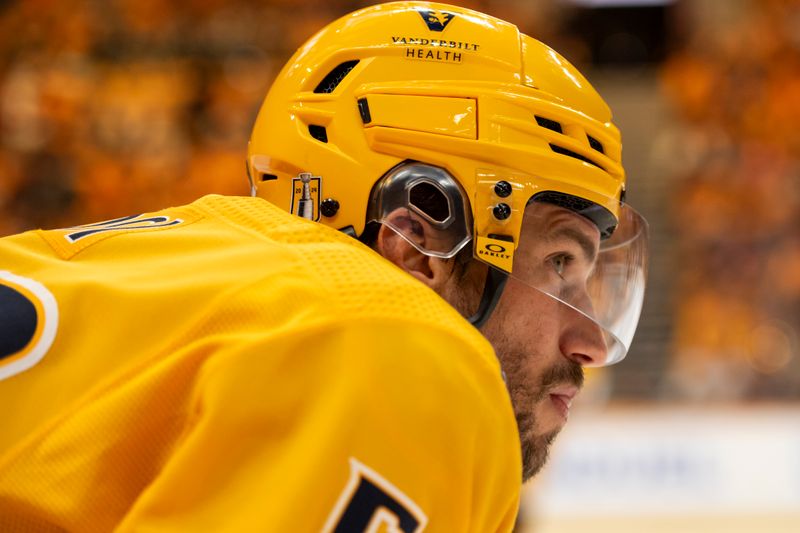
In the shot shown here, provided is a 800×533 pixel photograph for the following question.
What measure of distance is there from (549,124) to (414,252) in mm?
Answer: 327

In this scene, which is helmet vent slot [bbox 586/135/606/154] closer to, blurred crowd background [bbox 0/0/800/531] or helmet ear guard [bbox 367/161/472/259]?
helmet ear guard [bbox 367/161/472/259]

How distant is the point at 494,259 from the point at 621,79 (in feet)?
41.7

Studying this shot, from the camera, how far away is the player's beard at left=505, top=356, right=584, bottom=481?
1.57 meters

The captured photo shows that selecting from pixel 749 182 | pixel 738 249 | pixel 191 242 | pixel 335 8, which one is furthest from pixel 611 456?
pixel 335 8

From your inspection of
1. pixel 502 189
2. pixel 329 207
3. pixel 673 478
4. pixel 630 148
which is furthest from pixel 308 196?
pixel 630 148

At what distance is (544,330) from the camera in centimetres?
159

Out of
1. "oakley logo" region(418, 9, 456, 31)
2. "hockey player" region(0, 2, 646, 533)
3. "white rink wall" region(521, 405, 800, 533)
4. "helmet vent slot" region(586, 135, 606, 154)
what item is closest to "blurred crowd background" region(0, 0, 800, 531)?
"white rink wall" region(521, 405, 800, 533)

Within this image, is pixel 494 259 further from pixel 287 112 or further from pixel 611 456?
pixel 611 456

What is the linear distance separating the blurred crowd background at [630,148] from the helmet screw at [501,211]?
4.56 meters

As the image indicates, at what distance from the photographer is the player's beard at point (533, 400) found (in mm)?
1565

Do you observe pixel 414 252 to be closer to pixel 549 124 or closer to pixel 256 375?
pixel 549 124

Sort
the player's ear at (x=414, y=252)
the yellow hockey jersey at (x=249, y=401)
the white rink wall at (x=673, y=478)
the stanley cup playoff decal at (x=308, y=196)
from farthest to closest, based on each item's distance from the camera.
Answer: the white rink wall at (x=673, y=478), the stanley cup playoff decal at (x=308, y=196), the player's ear at (x=414, y=252), the yellow hockey jersey at (x=249, y=401)

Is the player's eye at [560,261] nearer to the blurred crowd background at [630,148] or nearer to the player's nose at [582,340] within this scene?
the player's nose at [582,340]

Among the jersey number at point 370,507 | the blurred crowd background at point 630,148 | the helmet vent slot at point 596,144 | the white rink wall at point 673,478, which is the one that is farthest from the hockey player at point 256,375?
the blurred crowd background at point 630,148
